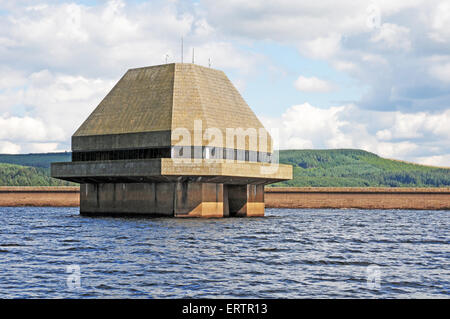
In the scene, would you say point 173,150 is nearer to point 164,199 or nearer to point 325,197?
point 164,199

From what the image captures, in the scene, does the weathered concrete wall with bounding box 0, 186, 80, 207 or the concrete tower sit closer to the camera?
the concrete tower

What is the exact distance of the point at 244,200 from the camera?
3206 inches

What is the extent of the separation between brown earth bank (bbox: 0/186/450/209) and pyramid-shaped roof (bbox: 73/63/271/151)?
158 ft

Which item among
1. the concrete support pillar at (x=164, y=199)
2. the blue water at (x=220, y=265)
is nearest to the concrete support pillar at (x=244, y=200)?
the concrete support pillar at (x=164, y=199)

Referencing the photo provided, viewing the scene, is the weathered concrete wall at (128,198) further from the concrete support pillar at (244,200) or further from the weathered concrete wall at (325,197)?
the weathered concrete wall at (325,197)

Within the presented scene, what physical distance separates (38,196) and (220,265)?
369 ft

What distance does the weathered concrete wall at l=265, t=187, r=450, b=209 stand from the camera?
12325 cm

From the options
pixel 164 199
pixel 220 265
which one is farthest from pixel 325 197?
pixel 220 265

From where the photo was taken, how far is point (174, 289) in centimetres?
2358

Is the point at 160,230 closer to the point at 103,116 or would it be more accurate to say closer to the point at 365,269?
the point at 365,269

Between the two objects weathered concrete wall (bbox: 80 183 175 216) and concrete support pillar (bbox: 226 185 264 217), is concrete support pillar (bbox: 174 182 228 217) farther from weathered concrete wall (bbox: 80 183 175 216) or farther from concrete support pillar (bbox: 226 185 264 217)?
concrete support pillar (bbox: 226 185 264 217)

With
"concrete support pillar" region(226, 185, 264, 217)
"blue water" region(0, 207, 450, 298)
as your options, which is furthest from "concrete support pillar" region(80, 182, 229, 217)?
"blue water" region(0, 207, 450, 298)
